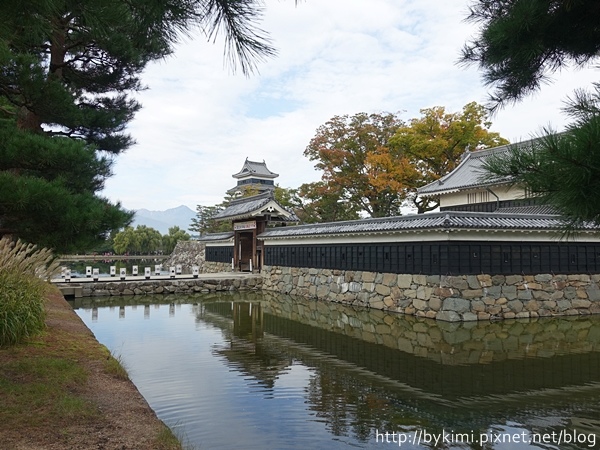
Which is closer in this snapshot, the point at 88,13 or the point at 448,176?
the point at 88,13

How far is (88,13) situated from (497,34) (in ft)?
10.9

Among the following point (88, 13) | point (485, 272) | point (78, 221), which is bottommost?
point (485, 272)

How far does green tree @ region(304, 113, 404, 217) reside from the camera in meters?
29.3

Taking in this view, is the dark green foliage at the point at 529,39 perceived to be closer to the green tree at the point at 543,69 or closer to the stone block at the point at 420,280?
the green tree at the point at 543,69

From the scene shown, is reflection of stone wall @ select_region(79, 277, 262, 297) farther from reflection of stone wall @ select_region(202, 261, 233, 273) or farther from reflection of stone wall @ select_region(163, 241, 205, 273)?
reflection of stone wall @ select_region(163, 241, 205, 273)

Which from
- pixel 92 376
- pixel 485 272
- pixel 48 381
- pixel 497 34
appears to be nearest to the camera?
pixel 497 34

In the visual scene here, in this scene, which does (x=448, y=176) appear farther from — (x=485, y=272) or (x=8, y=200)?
(x=8, y=200)

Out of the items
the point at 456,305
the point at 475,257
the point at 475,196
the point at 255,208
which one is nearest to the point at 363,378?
the point at 456,305

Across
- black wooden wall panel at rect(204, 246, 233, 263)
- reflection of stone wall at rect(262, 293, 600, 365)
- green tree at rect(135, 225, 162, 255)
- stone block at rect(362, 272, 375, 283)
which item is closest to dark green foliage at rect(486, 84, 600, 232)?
reflection of stone wall at rect(262, 293, 600, 365)

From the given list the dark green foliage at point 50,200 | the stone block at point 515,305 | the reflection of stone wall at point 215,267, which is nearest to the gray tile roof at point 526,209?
the stone block at point 515,305

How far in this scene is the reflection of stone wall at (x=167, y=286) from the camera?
67.7 ft

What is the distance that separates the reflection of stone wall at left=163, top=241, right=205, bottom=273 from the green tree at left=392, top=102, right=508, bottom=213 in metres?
17.2

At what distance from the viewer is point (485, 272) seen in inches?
540

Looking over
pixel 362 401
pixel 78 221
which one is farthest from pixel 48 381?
pixel 362 401
